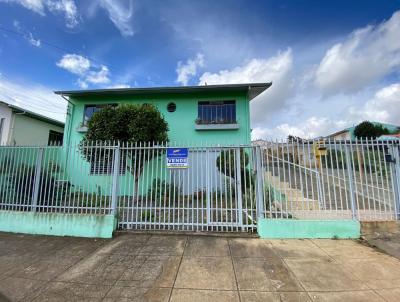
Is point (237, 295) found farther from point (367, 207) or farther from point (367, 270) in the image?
point (367, 207)

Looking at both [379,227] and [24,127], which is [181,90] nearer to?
[379,227]

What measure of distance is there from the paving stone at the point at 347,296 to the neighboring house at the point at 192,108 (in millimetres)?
7470

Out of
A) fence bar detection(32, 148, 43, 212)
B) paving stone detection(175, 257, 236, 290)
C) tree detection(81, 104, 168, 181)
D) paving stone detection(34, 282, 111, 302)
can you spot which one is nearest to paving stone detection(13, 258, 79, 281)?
paving stone detection(34, 282, 111, 302)

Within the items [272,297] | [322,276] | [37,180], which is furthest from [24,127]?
[322,276]

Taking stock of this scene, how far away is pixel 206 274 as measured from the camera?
10.8ft

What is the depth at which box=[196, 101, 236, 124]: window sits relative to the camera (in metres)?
10.4

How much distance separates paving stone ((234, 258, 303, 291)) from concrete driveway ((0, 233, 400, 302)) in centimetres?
1

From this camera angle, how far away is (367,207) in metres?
5.00

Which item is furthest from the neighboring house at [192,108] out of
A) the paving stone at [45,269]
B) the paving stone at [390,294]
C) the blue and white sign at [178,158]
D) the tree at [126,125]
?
the paving stone at [390,294]

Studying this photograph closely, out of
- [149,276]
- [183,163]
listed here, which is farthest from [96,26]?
[149,276]

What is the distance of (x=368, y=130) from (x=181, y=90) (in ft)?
112

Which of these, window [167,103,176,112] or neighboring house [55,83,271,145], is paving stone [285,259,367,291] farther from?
window [167,103,176,112]

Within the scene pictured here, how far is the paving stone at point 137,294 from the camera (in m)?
2.73

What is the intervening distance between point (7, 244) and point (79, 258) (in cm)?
229
